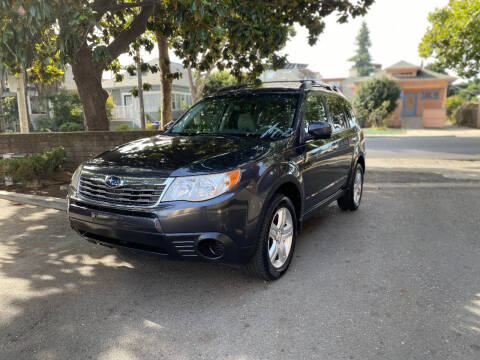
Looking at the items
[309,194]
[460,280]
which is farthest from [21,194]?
[460,280]

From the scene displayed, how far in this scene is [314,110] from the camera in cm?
493

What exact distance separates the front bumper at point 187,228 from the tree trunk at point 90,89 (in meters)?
5.39

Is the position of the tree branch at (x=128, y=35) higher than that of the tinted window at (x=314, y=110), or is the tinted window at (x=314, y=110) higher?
the tree branch at (x=128, y=35)

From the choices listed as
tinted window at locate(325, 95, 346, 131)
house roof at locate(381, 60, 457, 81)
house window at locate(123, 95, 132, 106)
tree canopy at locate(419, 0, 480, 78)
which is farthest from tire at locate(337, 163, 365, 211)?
house window at locate(123, 95, 132, 106)

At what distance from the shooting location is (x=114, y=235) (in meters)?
3.51

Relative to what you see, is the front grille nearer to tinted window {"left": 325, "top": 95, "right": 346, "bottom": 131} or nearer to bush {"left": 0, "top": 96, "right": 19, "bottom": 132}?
tinted window {"left": 325, "top": 95, "right": 346, "bottom": 131}

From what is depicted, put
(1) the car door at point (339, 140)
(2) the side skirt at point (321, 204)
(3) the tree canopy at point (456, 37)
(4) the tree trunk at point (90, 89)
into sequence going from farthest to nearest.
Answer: (3) the tree canopy at point (456, 37)
(4) the tree trunk at point (90, 89)
(1) the car door at point (339, 140)
(2) the side skirt at point (321, 204)

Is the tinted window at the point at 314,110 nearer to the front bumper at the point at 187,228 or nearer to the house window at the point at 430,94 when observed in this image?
the front bumper at the point at 187,228

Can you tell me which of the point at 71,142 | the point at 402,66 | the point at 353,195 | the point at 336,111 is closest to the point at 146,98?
the point at 402,66

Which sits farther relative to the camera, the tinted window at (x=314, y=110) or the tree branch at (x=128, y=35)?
the tree branch at (x=128, y=35)

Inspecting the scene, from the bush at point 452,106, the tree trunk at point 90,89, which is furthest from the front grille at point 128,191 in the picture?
the bush at point 452,106

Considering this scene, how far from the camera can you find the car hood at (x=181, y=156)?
343 cm

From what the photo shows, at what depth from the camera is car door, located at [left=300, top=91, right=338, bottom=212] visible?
4.45 meters

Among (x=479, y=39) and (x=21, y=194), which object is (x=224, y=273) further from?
(x=479, y=39)
